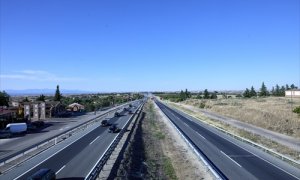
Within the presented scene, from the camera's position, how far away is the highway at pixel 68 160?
26.8 meters

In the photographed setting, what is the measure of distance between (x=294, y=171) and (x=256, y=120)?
142 ft

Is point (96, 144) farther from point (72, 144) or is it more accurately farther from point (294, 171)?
point (294, 171)

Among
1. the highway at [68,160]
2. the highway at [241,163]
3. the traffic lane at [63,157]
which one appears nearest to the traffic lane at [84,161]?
the highway at [68,160]

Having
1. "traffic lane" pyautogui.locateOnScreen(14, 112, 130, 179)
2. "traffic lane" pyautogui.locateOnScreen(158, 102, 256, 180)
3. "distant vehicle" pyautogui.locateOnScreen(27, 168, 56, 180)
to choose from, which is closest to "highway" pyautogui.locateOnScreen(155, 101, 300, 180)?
"traffic lane" pyautogui.locateOnScreen(158, 102, 256, 180)

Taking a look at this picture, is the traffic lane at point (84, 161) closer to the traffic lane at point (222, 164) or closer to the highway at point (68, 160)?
the highway at point (68, 160)

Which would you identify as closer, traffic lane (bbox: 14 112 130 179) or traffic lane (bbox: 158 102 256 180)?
traffic lane (bbox: 158 102 256 180)

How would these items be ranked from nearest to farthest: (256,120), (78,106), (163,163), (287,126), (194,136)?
(163,163), (194,136), (287,126), (256,120), (78,106)

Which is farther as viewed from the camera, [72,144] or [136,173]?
[72,144]

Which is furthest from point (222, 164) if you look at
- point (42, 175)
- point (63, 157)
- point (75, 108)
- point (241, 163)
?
point (75, 108)

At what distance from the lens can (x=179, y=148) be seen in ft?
138

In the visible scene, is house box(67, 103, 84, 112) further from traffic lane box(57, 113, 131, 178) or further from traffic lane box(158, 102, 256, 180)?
traffic lane box(158, 102, 256, 180)

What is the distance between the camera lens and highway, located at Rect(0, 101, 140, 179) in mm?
26781

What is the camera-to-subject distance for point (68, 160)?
32.3m

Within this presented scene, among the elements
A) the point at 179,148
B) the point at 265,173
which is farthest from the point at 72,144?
the point at 265,173
